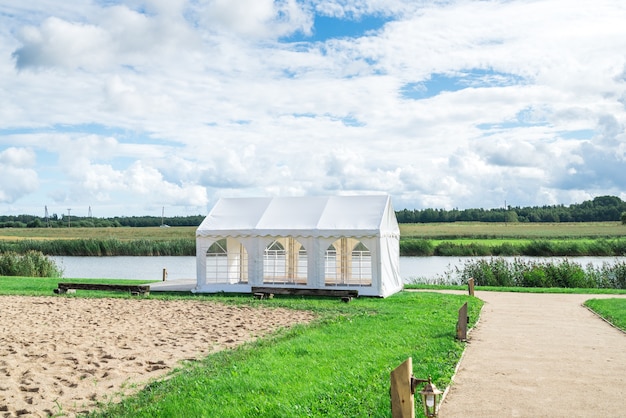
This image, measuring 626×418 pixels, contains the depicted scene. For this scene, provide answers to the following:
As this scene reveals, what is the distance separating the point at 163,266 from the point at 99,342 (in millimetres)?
23481

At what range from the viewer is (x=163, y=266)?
3341cm

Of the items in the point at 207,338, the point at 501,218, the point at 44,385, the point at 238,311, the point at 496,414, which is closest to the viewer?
the point at 496,414

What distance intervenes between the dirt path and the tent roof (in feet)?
17.0

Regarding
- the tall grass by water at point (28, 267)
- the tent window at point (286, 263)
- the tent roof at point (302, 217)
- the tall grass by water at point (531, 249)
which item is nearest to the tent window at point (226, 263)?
the tent window at point (286, 263)

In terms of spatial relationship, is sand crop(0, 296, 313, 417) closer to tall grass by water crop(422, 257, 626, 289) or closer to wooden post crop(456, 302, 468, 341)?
wooden post crop(456, 302, 468, 341)

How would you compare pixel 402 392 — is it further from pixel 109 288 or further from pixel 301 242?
pixel 109 288

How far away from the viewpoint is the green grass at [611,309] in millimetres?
12822

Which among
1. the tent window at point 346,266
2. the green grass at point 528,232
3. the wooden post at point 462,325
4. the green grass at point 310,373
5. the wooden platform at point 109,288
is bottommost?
the green grass at point 310,373

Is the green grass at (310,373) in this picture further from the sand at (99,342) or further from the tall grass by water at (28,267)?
the tall grass by water at (28,267)

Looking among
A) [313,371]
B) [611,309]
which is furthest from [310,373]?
[611,309]

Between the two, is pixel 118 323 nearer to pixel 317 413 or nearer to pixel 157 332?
pixel 157 332

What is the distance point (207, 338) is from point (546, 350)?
5.56 metres

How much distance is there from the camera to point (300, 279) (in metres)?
20.6

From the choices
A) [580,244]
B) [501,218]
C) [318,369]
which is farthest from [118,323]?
[501,218]
